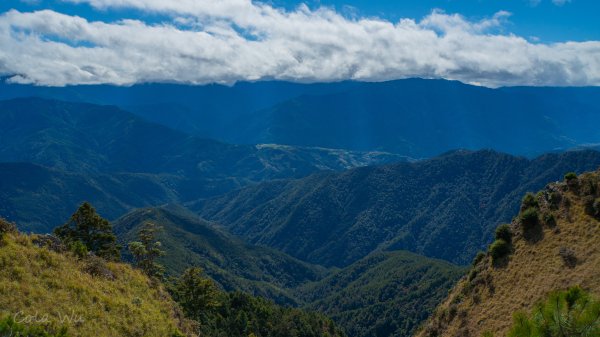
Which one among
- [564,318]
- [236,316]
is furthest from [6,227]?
[236,316]

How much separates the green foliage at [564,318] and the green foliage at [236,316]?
70.4 meters

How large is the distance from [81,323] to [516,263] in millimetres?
39188

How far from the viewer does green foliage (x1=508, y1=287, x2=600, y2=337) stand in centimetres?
1895

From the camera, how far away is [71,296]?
1359 inches

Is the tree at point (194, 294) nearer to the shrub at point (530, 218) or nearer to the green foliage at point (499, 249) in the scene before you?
the green foliage at point (499, 249)

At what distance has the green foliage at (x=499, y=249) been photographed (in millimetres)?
51625

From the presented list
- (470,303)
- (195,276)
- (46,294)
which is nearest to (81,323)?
(46,294)

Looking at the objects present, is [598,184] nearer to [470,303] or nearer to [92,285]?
[470,303]

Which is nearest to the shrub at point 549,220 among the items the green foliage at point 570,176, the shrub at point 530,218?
the shrub at point 530,218

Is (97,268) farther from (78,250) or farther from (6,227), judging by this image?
(6,227)

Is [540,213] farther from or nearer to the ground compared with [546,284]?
farther from the ground

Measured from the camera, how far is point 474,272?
2144 inches

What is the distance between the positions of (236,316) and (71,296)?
10192 cm

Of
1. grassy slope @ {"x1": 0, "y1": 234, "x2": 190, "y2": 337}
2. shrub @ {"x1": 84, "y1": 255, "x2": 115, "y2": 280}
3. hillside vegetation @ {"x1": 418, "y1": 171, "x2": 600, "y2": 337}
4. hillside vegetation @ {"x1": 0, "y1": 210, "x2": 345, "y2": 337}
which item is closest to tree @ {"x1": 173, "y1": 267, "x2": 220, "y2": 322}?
hillside vegetation @ {"x1": 0, "y1": 210, "x2": 345, "y2": 337}
